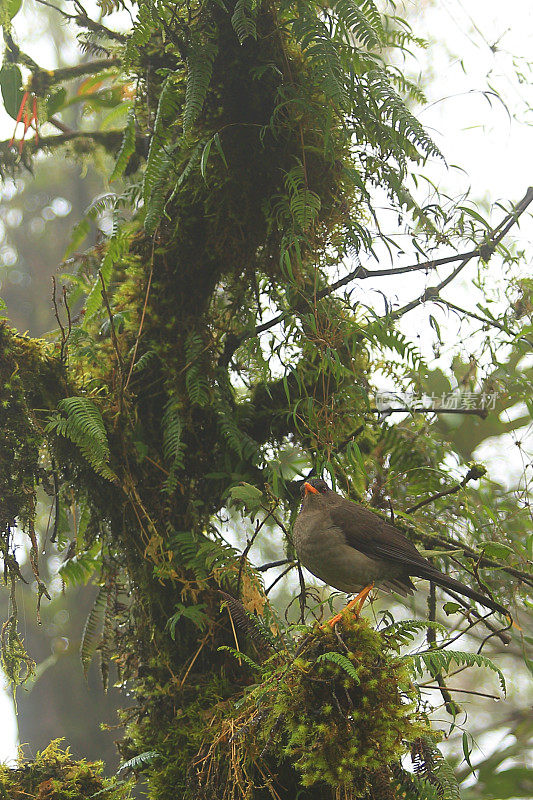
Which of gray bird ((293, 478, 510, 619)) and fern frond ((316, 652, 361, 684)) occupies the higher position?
gray bird ((293, 478, 510, 619))

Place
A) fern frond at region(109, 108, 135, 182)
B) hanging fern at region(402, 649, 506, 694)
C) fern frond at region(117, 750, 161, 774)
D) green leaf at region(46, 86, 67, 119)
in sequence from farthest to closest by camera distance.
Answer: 1. green leaf at region(46, 86, 67, 119)
2. fern frond at region(109, 108, 135, 182)
3. fern frond at region(117, 750, 161, 774)
4. hanging fern at region(402, 649, 506, 694)

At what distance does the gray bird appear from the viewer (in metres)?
1.62

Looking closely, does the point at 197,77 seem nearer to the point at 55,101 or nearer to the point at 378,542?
the point at 55,101

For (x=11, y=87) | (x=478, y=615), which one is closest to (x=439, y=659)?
(x=478, y=615)

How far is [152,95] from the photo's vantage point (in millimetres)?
2385

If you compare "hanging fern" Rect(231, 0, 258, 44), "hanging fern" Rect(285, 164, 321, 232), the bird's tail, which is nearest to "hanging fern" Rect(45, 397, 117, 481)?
"hanging fern" Rect(285, 164, 321, 232)

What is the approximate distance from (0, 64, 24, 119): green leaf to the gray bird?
2001 mm

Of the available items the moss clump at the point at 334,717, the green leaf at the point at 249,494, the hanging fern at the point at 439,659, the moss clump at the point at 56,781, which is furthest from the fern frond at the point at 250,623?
the moss clump at the point at 56,781

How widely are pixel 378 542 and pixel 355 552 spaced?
0.23 ft

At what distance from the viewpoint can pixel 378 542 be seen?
1660 mm

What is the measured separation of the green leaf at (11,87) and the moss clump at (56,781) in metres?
2.29

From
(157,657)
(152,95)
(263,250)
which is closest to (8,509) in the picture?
(157,657)

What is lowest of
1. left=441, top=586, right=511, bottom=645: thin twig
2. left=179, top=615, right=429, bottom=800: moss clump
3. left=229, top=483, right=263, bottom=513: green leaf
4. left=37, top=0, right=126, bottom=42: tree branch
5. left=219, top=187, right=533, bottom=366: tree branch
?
left=179, top=615, right=429, bottom=800: moss clump

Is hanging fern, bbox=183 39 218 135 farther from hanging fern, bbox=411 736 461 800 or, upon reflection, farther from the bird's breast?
hanging fern, bbox=411 736 461 800
